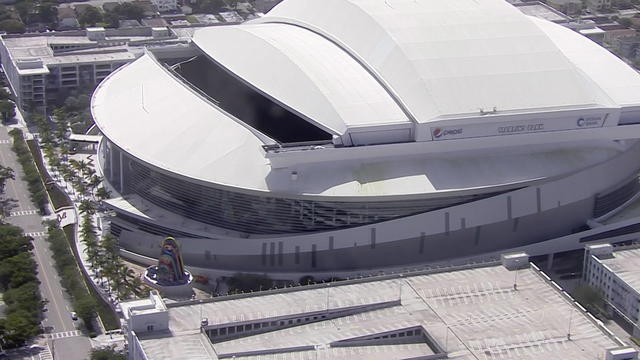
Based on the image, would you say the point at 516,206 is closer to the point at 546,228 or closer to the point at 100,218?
the point at 546,228

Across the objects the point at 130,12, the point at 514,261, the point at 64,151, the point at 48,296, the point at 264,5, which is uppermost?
the point at 264,5

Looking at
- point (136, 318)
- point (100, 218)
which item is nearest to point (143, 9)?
point (100, 218)

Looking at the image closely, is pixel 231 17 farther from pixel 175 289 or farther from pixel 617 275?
pixel 617 275

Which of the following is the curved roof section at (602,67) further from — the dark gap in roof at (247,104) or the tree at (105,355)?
the tree at (105,355)

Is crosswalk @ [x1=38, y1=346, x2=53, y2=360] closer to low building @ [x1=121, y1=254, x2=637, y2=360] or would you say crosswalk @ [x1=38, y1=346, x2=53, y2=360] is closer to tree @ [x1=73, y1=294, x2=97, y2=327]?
tree @ [x1=73, y1=294, x2=97, y2=327]

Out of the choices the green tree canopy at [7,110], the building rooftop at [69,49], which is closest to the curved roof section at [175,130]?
the green tree canopy at [7,110]

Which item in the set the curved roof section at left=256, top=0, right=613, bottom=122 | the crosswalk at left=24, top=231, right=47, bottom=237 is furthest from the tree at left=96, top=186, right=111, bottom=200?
the curved roof section at left=256, top=0, right=613, bottom=122

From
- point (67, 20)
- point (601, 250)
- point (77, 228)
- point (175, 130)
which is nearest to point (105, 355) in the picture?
point (77, 228)
